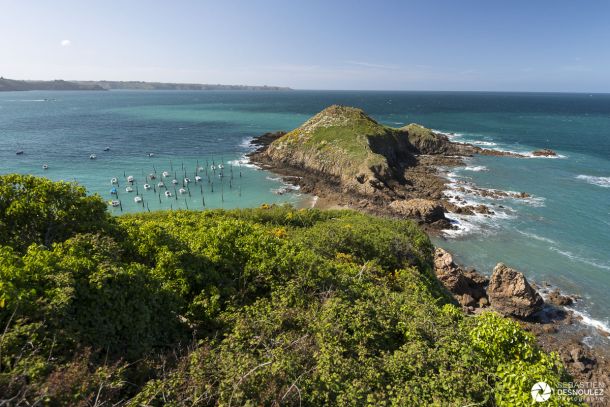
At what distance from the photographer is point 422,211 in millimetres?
48781

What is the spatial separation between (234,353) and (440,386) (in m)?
6.54

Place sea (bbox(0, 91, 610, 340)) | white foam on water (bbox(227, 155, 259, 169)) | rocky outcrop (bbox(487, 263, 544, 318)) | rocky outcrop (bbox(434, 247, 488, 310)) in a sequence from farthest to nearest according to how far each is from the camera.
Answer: white foam on water (bbox(227, 155, 259, 169)) < sea (bbox(0, 91, 610, 340)) < rocky outcrop (bbox(434, 247, 488, 310)) < rocky outcrop (bbox(487, 263, 544, 318))

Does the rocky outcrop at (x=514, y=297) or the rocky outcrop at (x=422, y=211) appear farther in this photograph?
the rocky outcrop at (x=422, y=211)

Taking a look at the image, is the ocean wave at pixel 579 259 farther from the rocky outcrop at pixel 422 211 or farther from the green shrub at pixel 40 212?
the green shrub at pixel 40 212

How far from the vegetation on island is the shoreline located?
1883cm

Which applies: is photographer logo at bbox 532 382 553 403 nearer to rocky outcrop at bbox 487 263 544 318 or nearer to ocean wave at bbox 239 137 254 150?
rocky outcrop at bbox 487 263 544 318

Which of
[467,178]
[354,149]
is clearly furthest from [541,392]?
[467,178]

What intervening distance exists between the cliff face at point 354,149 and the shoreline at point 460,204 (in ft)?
7.43

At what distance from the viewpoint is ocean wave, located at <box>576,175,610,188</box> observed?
65356 millimetres

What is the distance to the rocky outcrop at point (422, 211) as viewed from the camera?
4838cm

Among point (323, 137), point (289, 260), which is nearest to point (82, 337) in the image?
point (289, 260)

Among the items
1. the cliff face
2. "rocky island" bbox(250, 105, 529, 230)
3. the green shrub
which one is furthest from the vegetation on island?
the cliff face

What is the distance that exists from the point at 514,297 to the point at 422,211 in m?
19.1

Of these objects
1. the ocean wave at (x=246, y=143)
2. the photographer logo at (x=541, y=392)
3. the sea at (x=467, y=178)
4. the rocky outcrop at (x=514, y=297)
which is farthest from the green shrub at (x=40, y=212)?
the ocean wave at (x=246, y=143)
